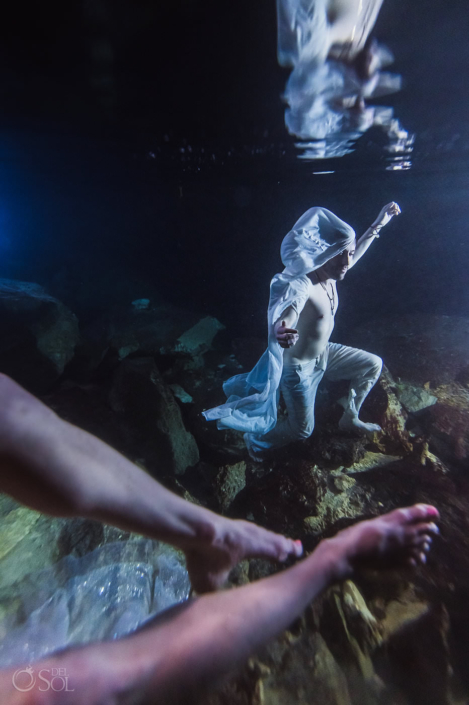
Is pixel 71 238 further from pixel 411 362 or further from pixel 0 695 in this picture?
pixel 0 695

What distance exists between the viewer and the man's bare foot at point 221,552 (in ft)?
4.92

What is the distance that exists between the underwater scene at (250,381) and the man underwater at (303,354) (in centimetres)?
3

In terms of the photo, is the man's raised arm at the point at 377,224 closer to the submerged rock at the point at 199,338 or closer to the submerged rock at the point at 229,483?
the submerged rock at the point at 229,483

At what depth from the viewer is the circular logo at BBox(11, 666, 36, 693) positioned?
3.03 ft

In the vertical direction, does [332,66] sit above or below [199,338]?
above

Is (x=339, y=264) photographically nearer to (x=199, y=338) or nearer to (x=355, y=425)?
Answer: (x=355, y=425)

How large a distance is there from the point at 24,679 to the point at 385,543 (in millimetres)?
1675

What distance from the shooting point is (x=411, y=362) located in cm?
572

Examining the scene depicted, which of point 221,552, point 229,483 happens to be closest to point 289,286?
point 221,552

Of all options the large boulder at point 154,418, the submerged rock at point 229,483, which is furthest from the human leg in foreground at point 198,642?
the large boulder at point 154,418

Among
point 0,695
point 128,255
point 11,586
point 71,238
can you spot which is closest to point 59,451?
point 0,695

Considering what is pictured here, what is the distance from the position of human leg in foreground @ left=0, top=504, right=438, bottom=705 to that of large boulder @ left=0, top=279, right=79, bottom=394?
205 inches

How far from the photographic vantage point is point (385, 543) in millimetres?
1585

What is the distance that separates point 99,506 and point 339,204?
418 inches
